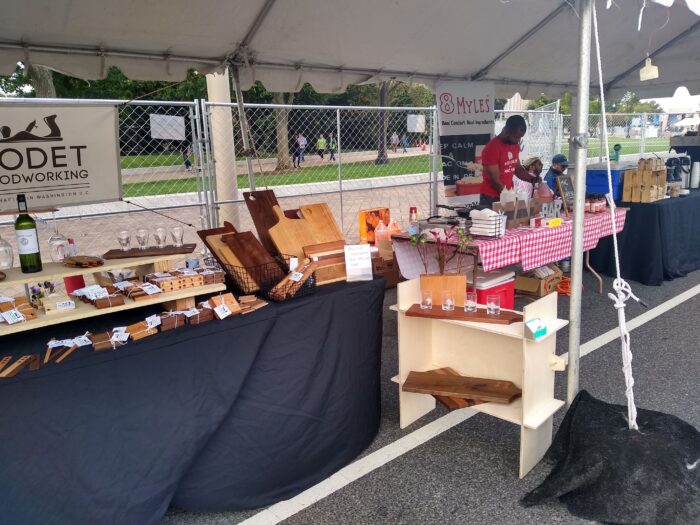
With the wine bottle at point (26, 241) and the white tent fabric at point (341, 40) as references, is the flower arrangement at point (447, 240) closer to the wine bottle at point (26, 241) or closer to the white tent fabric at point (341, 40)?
the white tent fabric at point (341, 40)

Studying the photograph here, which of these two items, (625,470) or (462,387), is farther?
(462,387)

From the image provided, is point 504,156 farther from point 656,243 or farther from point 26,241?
point 26,241

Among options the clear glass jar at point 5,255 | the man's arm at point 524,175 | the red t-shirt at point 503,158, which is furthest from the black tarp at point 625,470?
the red t-shirt at point 503,158

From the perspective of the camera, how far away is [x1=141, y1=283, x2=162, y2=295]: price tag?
2.14 m

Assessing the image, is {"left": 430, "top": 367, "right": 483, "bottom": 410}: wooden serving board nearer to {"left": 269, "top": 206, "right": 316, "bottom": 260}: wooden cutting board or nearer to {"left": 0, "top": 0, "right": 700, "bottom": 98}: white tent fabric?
{"left": 269, "top": 206, "right": 316, "bottom": 260}: wooden cutting board

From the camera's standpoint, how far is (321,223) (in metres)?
2.84

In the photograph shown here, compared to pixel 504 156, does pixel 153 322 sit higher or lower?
lower

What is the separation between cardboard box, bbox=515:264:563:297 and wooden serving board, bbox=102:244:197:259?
3.68 m

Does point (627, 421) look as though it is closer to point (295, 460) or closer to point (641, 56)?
point (295, 460)

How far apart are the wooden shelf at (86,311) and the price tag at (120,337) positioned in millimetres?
118

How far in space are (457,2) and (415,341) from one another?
2.83 metres

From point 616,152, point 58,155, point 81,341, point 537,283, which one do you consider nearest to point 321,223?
point 81,341

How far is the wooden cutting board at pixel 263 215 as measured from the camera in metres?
2.77

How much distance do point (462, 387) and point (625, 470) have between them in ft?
2.49
